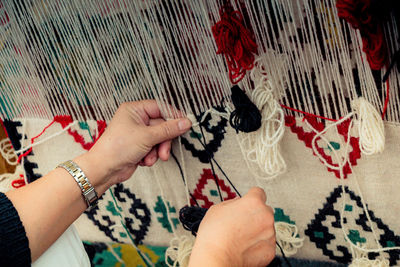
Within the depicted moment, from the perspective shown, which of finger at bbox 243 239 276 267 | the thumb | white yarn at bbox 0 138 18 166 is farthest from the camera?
white yarn at bbox 0 138 18 166

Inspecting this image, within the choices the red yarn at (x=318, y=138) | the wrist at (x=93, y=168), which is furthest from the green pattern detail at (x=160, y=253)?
the red yarn at (x=318, y=138)

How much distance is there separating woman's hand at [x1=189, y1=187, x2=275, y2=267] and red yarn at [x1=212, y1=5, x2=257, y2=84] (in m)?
0.32

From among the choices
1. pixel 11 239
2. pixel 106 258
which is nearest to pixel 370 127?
pixel 11 239

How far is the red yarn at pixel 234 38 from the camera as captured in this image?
2.96ft

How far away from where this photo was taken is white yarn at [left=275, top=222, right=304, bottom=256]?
119 centimetres

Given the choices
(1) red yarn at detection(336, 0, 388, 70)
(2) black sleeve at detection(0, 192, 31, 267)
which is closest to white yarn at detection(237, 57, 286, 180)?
(1) red yarn at detection(336, 0, 388, 70)

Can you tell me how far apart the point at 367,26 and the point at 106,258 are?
1.29 m

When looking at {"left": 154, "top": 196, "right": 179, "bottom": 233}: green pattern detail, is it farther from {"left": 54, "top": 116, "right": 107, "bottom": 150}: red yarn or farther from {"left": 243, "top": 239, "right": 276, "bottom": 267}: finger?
{"left": 243, "top": 239, "right": 276, "bottom": 267}: finger

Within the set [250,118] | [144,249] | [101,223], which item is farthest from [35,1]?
[144,249]

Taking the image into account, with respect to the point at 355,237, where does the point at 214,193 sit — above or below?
above

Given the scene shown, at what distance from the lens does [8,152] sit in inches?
58.2

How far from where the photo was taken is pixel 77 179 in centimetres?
102

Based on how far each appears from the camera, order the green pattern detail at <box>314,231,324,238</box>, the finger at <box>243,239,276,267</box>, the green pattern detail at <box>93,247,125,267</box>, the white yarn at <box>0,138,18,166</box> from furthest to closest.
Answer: the green pattern detail at <box>93,247,125,267</box> → the white yarn at <box>0,138,18,166</box> → the green pattern detail at <box>314,231,324,238</box> → the finger at <box>243,239,276,267</box>

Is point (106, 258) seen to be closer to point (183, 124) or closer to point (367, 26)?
point (183, 124)
